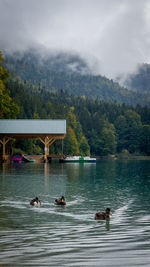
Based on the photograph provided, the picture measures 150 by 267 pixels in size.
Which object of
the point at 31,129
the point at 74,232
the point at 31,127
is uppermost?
the point at 31,127

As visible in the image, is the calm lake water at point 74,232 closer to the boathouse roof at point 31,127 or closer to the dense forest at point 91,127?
the boathouse roof at point 31,127

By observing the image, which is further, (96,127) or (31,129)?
(96,127)

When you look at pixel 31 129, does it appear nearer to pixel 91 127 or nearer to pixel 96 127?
pixel 91 127

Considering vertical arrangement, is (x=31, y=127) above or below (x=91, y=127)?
below

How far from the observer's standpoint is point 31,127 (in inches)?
2616

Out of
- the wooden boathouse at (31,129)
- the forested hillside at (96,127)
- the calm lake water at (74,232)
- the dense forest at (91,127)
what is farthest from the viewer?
the forested hillside at (96,127)

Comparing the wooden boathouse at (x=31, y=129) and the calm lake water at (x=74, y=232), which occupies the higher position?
the wooden boathouse at (x=31, y=129)

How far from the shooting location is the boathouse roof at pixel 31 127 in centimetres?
6456

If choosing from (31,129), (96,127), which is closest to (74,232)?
(31,129)

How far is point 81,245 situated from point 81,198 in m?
10.8

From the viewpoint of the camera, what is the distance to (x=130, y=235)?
11.8 meters

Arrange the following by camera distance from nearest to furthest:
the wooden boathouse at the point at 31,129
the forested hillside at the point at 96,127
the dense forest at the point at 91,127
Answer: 1. the wooden boathouse at the point at 31,129
2. the dense forest at the point at 91,127
3. the forested hillside at the point at 96,127

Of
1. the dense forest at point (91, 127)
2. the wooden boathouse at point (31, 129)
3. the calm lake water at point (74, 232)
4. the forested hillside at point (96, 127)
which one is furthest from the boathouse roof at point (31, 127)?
the forested hillside at point (96, 127)

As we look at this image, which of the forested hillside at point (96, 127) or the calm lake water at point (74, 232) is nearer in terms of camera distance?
the calm lake water at point (74, 232)
